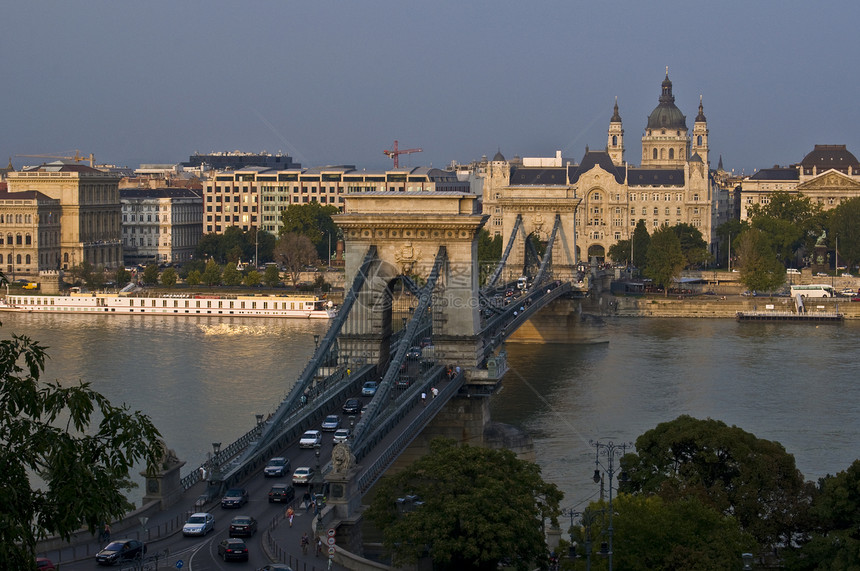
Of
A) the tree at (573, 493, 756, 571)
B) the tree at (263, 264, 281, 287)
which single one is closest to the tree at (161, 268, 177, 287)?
the tree at (263, 264, 281, 287)

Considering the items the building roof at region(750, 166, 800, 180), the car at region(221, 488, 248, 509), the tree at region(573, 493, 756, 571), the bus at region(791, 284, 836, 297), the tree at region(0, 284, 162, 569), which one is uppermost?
the building roof at region(750, 166, 800, 180)

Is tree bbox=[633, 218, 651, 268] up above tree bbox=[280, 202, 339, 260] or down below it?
below

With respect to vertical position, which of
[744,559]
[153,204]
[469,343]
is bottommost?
[744,559]

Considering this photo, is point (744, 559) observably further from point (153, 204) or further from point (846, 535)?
point (153, 204)

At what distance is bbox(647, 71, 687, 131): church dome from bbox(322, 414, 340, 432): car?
71.2m

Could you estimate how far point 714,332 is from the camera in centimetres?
5094

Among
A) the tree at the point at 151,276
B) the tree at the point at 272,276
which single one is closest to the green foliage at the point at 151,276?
the tree at the point at 151,276

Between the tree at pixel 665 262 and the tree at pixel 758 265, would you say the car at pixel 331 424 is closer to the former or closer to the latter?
the tree at pixel 665 262

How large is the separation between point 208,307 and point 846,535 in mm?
40938

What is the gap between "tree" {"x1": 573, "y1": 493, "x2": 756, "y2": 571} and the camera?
17078mm

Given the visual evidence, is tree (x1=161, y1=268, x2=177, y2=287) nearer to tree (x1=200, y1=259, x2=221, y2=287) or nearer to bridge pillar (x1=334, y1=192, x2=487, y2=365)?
tree (x1=200, y1=259, x2=221, y2=287)

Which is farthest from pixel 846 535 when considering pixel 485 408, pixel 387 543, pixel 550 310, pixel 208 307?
pixel 208 307

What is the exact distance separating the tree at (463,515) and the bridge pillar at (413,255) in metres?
10.3

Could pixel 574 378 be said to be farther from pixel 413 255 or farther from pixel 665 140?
pixel 665 140
